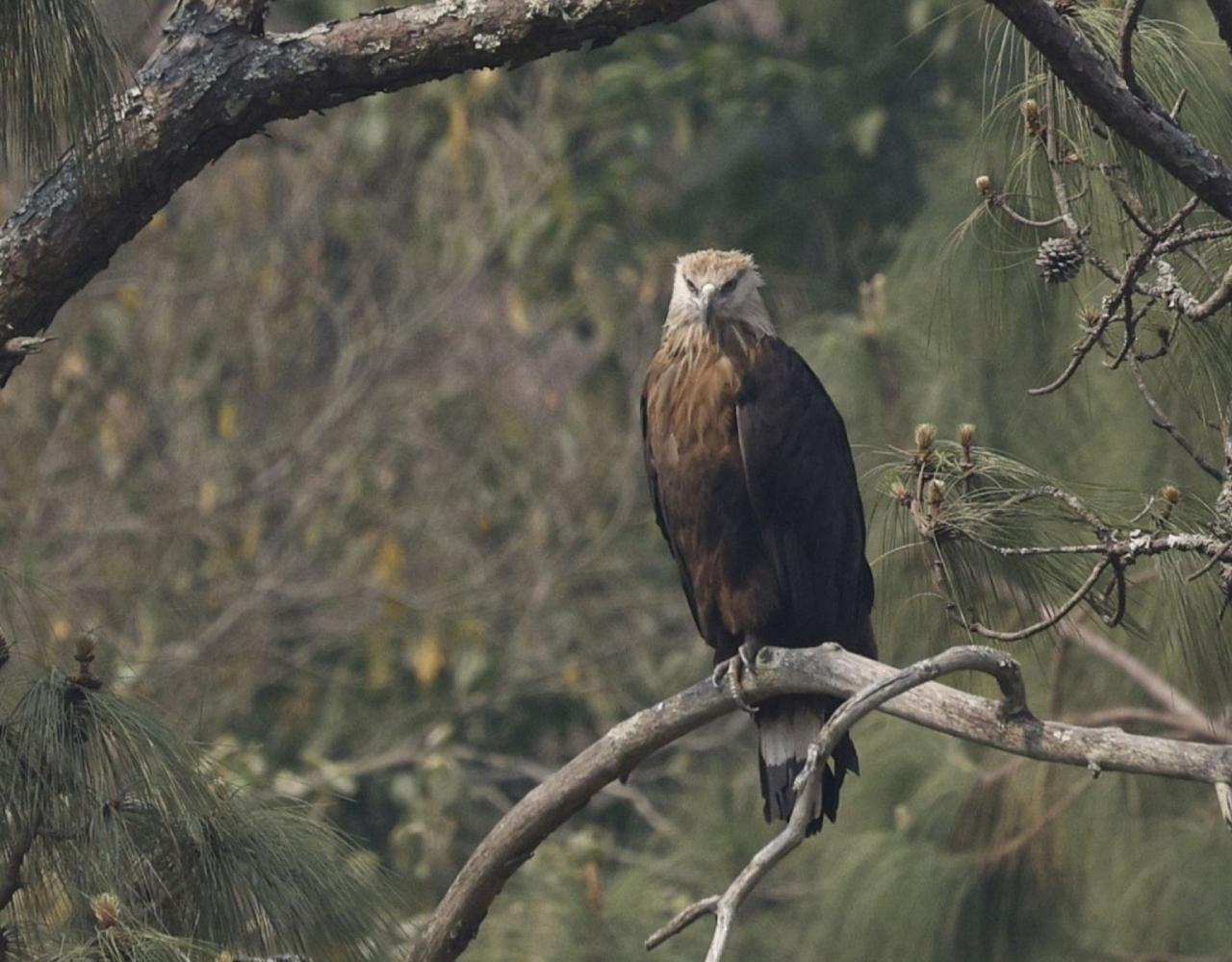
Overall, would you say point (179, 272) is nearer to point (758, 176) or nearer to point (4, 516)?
point (4, 516)

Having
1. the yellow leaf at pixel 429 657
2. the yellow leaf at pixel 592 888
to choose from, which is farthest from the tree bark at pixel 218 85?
the yellow leaf at pixel 429 657

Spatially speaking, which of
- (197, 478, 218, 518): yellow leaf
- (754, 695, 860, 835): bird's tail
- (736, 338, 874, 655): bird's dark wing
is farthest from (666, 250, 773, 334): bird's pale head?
(197, 478, 218, 518): yellow leaf

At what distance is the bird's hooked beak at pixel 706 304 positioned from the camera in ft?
11.2

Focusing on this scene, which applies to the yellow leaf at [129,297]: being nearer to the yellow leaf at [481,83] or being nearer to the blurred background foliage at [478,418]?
the blurred background foliage at [478,418]

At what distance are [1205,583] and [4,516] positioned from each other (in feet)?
12.6

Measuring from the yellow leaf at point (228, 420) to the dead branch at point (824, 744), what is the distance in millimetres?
3994

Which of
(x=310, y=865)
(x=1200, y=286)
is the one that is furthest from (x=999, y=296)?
(x=310, y=865)

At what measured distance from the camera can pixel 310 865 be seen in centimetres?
230

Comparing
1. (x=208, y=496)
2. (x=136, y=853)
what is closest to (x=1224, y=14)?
(x=136, y=853)

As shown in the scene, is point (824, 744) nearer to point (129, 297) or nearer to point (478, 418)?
point (129, 297)

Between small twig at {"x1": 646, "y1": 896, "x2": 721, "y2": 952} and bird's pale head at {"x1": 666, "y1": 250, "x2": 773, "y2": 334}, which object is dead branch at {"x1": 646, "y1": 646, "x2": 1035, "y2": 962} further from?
bird's pale head at {"x1": 666, "y1": 250, "x2": 773, "y2": 334}

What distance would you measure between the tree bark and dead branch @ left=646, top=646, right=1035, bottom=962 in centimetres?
81

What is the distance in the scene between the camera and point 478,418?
6883 mm

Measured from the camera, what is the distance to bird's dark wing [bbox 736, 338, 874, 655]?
329 centimetres
